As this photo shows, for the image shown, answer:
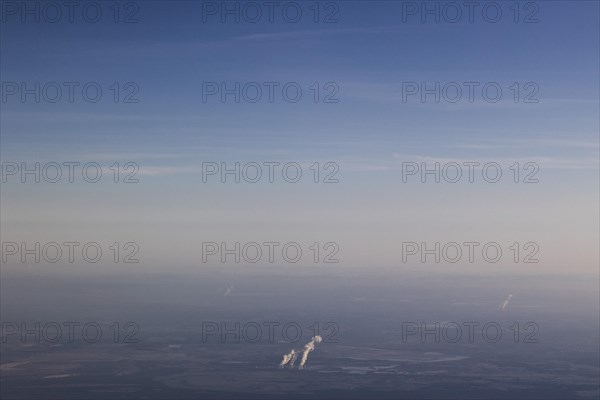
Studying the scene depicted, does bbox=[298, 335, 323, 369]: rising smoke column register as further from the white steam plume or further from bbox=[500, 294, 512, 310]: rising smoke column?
bbox=[500, 294, 512, 310]: rising smoke column

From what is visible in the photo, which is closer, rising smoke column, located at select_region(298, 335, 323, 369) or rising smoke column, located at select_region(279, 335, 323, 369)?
rising smoke column, located at select_region(279, 335, 323, 369)

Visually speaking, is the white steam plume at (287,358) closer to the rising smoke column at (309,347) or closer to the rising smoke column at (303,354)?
the rising smoke column at (303,354)

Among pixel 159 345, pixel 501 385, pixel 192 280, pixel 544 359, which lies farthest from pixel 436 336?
Answer: pixel 192 280

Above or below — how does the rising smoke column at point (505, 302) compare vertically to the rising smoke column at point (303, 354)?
above

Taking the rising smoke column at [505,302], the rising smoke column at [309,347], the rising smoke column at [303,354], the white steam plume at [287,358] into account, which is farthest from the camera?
the rising smoke column at [505,302]

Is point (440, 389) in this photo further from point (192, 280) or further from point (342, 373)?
point (192, 280)

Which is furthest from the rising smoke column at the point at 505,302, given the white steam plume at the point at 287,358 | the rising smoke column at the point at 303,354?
the white steam plume at the point at 287,358

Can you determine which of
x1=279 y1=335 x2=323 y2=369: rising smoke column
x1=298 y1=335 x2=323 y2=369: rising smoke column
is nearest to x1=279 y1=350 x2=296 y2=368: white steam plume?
x1=279 y1=335 x2=323 y2=369: rising smoke column

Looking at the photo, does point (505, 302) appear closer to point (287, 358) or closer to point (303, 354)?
point (303, 354)
